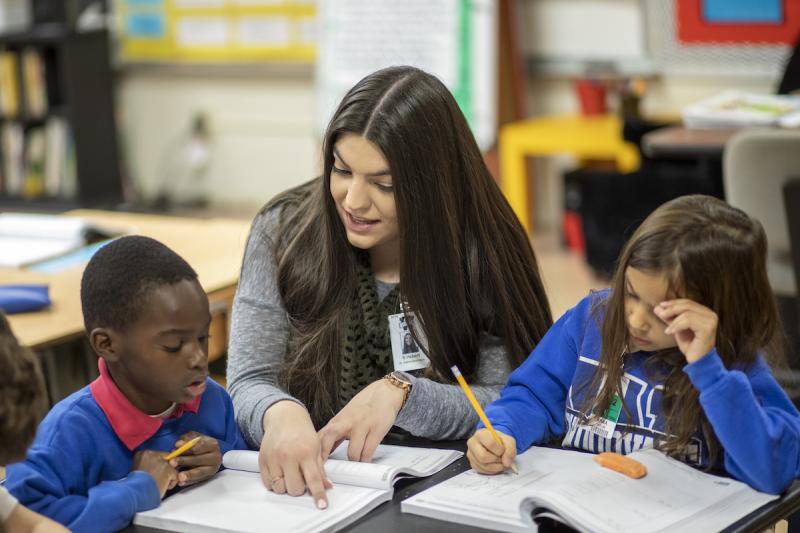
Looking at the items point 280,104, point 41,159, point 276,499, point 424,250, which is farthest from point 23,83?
point 276,499

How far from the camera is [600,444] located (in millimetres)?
1586

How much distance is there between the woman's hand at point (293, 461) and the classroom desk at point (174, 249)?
55 centimetres

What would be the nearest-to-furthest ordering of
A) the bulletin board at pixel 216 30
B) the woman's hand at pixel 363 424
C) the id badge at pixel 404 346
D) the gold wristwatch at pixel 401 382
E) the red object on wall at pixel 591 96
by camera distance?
the woman's hand at pixel 363 424 < the gold wristwatch at pixel 401 382 < the id badge at pixel 404 346 < the red object on wall at pixel 591 96 < the bulletin board at pixel 216 30

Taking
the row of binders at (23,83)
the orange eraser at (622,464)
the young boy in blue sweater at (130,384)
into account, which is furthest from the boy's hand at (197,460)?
the row of binders at (23,83)

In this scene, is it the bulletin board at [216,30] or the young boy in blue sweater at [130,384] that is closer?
the young boy in blue sweater at [130,384]

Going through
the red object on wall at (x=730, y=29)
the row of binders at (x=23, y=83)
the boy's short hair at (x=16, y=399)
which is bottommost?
the boy's short hair at (x=16, y=399)

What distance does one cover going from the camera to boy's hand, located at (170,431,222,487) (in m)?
1.48

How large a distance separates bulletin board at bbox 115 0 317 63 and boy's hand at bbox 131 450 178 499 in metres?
4.57

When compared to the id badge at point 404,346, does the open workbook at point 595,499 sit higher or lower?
lower

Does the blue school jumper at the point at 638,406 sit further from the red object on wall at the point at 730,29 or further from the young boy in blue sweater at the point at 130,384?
Answer: the red object on wall at the point at 730,29

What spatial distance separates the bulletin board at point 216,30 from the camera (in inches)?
232

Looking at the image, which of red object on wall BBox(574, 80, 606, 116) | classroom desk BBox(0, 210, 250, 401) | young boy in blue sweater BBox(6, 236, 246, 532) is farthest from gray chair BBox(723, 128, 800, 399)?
red object on wall BBox(574, 80, 606, 116)

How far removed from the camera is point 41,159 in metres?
6.26

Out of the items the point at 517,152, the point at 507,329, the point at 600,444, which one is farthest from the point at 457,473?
the point at 517,152
